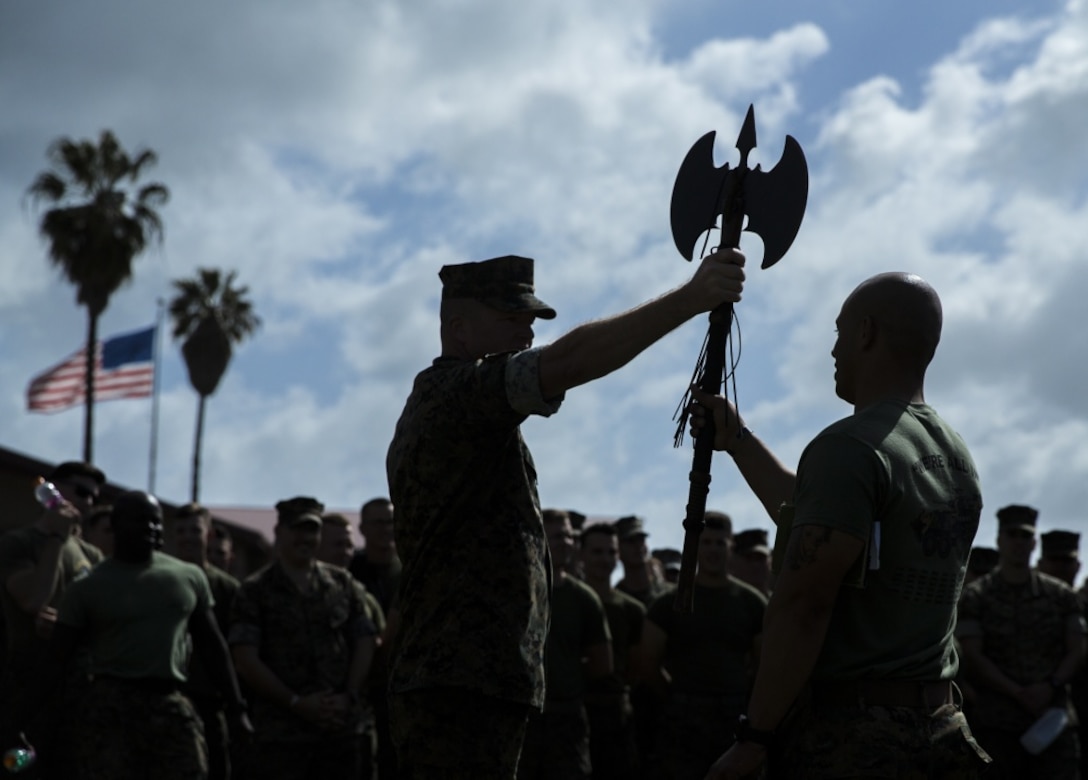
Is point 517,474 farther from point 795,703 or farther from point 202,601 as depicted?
point 202,601

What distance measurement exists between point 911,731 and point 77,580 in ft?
19.4

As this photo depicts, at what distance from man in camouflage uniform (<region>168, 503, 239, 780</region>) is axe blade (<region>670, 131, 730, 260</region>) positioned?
7042mm

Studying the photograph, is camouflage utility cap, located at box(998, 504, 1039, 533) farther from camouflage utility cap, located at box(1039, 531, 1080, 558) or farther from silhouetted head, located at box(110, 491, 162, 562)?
silhouetted head, located at box(110, 491, 162, 562)

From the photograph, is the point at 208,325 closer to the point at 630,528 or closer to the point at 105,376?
the point at 105,376

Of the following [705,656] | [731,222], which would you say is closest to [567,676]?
[705,656]

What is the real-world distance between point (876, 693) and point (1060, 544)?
11003 millimetres

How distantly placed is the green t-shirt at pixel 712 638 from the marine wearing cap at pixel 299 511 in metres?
2.76

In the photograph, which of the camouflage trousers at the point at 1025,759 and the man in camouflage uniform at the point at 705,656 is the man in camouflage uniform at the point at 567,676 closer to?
the man in camouflage uniform at the point at 705,656

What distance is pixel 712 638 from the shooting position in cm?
1179

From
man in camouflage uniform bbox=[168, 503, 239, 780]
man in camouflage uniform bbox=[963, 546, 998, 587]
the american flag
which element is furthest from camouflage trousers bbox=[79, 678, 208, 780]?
the american flag

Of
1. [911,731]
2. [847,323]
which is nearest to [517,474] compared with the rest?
[847,323]

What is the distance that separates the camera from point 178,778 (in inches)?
349

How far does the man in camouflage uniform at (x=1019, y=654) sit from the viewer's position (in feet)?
40.1

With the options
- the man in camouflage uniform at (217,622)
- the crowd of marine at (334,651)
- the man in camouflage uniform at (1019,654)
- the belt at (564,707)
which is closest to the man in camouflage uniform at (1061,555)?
the crowd of marine at (334,651)
